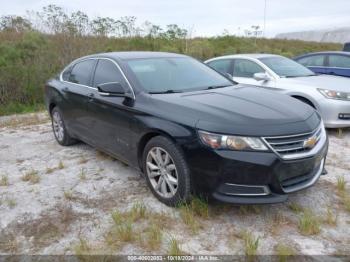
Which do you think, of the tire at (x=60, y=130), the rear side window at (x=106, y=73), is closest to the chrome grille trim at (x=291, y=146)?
the rear side window at (x=106, y=73)

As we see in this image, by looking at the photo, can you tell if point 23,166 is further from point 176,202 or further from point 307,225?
point 307,225

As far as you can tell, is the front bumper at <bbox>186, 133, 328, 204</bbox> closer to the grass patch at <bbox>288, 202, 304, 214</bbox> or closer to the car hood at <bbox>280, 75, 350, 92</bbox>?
the grass patch at <bbox>288, 202, 304, 214</bbox>

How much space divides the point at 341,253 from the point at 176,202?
1.48 m

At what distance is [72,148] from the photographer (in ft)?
18.8

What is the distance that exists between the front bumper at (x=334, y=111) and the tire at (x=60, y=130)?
13.7ft

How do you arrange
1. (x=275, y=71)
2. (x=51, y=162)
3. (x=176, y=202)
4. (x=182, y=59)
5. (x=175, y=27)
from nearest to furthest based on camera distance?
(x=176, y=202) → (x=182, y=59) → (x=51, y=162) → (x=275, y=71) → (x=175, y=27)

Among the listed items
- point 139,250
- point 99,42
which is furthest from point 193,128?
point 99,42

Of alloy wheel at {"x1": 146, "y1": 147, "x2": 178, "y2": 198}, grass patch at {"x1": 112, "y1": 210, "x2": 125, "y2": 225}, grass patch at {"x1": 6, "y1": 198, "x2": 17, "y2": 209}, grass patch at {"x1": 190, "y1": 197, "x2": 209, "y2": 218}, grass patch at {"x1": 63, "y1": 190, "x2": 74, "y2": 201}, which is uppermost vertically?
alloy wheel at {"x1": 146, "y1": 147, "x2": 178, "y2": 198}

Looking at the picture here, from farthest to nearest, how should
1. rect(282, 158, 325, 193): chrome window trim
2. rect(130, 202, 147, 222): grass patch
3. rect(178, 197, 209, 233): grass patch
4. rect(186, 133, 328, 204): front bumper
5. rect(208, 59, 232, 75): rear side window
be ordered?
rect(208, 59, 232, 75): rear side window, rect(130, 202, 147, 222): grass patch, rect(178, 197, 209, 233): grass patch, rect(282, 158, 325, 193): chrome window trim, rect(186, 133, 328, 204): front bumper

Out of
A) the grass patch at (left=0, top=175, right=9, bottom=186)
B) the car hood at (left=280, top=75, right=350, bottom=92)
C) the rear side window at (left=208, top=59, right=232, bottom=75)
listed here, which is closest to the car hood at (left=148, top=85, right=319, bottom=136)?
the grass patch at (left=0, top=175, right=9, bottom=186)

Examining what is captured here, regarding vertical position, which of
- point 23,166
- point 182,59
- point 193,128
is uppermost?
point 182,59

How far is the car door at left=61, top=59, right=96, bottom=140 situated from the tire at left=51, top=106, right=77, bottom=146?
0.23m

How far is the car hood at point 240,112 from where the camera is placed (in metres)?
3.09

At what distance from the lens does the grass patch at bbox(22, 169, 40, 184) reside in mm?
4436
